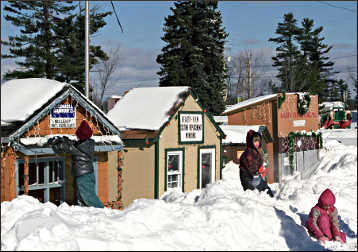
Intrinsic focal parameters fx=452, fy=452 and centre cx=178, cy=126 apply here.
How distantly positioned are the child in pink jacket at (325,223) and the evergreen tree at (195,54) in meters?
19.1

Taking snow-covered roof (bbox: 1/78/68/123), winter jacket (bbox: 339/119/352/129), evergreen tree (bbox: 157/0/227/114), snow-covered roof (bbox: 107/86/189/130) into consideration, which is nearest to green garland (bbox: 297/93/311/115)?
evergreen tree (bbox: 157/0/227/114)

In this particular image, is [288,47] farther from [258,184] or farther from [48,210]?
[48,210]

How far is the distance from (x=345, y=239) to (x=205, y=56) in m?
21.2

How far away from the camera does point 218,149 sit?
1482cm

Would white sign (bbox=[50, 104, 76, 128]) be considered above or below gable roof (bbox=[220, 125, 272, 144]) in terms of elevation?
above

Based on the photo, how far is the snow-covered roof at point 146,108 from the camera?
13164 millimetres

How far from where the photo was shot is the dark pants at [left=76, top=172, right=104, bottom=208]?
346 inches

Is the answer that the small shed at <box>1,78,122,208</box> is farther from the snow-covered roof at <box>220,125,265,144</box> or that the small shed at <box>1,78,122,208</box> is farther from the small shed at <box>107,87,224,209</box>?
the snow-covered roof at <box>220,125,265,144</box>

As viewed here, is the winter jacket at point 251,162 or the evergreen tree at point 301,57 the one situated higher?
the evergreen tree at point 301,57

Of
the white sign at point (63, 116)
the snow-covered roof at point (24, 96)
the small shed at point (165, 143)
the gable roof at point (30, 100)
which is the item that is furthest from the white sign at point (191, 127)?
the snow-covered roof at point (24, 96)

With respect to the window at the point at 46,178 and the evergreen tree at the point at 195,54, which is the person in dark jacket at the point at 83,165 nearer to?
the window at the point at 46,178

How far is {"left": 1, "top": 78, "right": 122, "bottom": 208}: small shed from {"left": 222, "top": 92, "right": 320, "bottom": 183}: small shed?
9.81m

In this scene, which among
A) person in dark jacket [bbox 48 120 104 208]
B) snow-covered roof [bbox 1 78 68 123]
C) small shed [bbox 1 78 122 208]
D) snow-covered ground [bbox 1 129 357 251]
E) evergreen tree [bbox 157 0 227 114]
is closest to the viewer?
snow-covered ground [bbox 1 129 357 251]

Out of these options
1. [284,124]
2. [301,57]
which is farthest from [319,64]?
[284,124]
